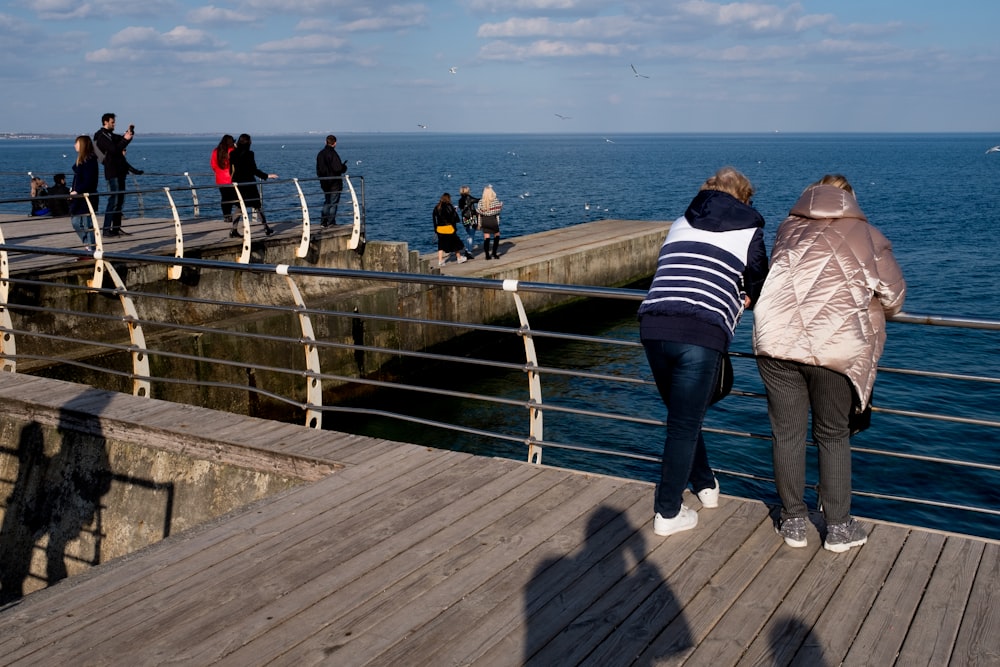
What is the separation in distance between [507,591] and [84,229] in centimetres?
1352

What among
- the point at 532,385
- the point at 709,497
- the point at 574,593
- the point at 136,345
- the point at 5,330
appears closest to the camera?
the point at 574,593

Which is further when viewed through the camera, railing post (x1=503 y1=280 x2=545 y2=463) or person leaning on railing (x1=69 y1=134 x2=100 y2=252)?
person leaning on railing (x1=69 y1=134 x2=100 y2=252)

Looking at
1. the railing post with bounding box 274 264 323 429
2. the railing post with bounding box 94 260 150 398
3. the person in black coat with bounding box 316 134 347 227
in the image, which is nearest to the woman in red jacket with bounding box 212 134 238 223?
the person in black coat with bounding box 316 134 347 227

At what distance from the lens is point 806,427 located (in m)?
4.20

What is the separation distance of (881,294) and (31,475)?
217 inches

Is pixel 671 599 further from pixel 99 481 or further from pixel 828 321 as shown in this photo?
pixel 99 481

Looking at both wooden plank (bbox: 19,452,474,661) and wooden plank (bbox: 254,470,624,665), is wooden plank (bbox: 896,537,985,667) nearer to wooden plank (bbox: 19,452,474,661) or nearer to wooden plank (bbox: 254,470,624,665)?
wooden plank (bbox: 254,470,624,665)

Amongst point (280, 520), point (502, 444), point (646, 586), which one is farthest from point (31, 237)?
point (646, 586)

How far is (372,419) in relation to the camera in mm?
16641

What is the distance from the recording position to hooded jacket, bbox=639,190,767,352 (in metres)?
3.98

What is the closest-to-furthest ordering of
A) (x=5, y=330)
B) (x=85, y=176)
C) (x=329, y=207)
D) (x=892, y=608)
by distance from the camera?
1. (x=892, y=608)
2. (x=5, y=330)
3. (x=85, y=176)
4. (x=329, y=207)

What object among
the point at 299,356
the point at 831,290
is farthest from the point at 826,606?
the point at 299,356

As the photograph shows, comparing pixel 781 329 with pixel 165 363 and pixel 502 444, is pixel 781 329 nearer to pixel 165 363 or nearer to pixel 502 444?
pixel 165 363

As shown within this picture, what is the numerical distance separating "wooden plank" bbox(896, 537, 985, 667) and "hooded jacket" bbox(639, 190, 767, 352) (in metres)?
1.31
